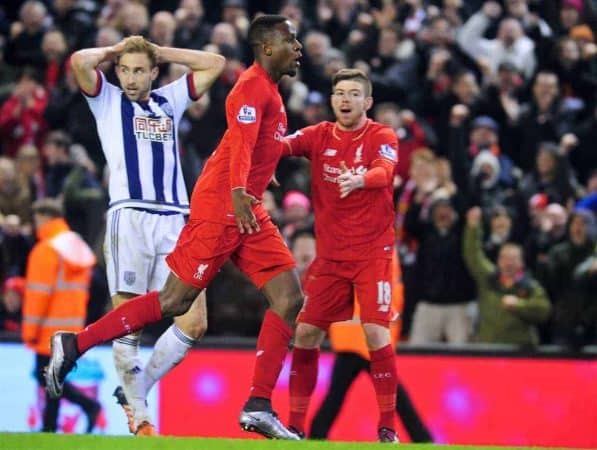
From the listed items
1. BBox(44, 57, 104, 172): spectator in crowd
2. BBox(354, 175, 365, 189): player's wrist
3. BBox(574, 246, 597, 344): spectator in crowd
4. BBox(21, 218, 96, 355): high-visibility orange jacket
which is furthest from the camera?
BBox(44, 57, 104, 172): spectator in crowd

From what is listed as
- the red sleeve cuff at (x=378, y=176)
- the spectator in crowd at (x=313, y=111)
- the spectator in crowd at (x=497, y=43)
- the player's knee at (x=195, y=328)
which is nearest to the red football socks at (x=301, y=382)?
the player's knee at (x=195, y=328)

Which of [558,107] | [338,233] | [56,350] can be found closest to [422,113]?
[558,107]

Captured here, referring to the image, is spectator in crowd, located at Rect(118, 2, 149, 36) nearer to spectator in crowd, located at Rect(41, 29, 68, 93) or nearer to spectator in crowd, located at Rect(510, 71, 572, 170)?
spectator in crowd, located at Rect(41, 29, 68, 93)

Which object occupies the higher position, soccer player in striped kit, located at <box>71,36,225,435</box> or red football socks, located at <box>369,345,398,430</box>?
soccer player in striped kit, located at <box>71,36,225,435</box>

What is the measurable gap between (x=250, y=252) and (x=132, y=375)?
127 cm

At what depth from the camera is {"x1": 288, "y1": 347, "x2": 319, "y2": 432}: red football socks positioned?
1005 centimetres

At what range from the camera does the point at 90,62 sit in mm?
10023

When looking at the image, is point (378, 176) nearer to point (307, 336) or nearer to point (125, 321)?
point (307, 336)

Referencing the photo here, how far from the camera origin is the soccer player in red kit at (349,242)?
32.7ft

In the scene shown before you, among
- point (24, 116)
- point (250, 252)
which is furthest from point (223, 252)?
point (24, 116)

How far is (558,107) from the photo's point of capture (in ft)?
52.3

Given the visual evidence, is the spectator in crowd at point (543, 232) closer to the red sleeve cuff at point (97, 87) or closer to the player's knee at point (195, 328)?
the player's knee at point (195, 328)

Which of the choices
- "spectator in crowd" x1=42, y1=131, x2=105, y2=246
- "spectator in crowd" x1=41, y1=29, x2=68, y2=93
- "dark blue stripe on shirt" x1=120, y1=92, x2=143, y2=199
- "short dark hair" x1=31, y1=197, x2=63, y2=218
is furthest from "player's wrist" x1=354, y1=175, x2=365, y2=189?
"spectator in crowd" x1=41, y1=29, x2=68, y2=93

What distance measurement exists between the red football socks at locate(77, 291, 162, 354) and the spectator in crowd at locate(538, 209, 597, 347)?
16.8ft
